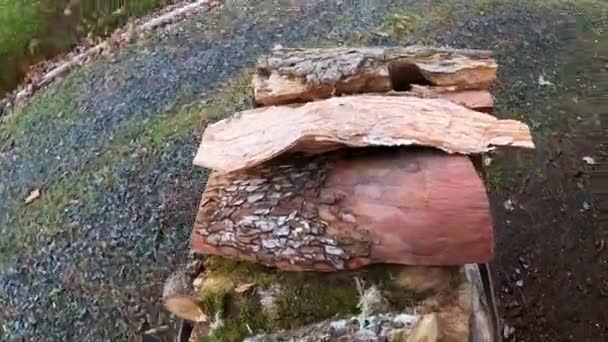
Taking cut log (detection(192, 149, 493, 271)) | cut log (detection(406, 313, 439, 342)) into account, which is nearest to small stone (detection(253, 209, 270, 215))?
cut log (detection(192, 149, 493, 271))

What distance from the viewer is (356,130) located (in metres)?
1.54

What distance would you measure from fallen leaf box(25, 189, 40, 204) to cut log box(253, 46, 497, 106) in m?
1.95

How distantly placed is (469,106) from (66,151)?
94.5 inches

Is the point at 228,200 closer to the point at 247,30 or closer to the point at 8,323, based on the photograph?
the point at 8,323

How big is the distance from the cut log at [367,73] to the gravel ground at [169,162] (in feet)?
4.38

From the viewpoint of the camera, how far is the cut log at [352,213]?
4.84 feet

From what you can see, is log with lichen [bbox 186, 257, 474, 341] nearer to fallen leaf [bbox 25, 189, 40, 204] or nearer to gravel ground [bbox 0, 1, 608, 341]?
gravel ground [bbox 0, 1, 608, 341]

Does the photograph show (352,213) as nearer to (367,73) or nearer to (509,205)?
(367,73)

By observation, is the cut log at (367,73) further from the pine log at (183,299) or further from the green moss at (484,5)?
the green moss at (484,5)

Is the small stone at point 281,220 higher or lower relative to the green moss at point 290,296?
higher

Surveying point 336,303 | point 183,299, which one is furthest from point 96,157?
point 336,303

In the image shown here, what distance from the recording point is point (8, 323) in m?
2.97

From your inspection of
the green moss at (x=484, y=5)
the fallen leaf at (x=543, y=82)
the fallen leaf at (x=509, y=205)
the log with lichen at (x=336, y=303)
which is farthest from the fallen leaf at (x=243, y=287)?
the green moss at (x=484, y=5)

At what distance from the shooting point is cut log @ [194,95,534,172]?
1539 millimetres
